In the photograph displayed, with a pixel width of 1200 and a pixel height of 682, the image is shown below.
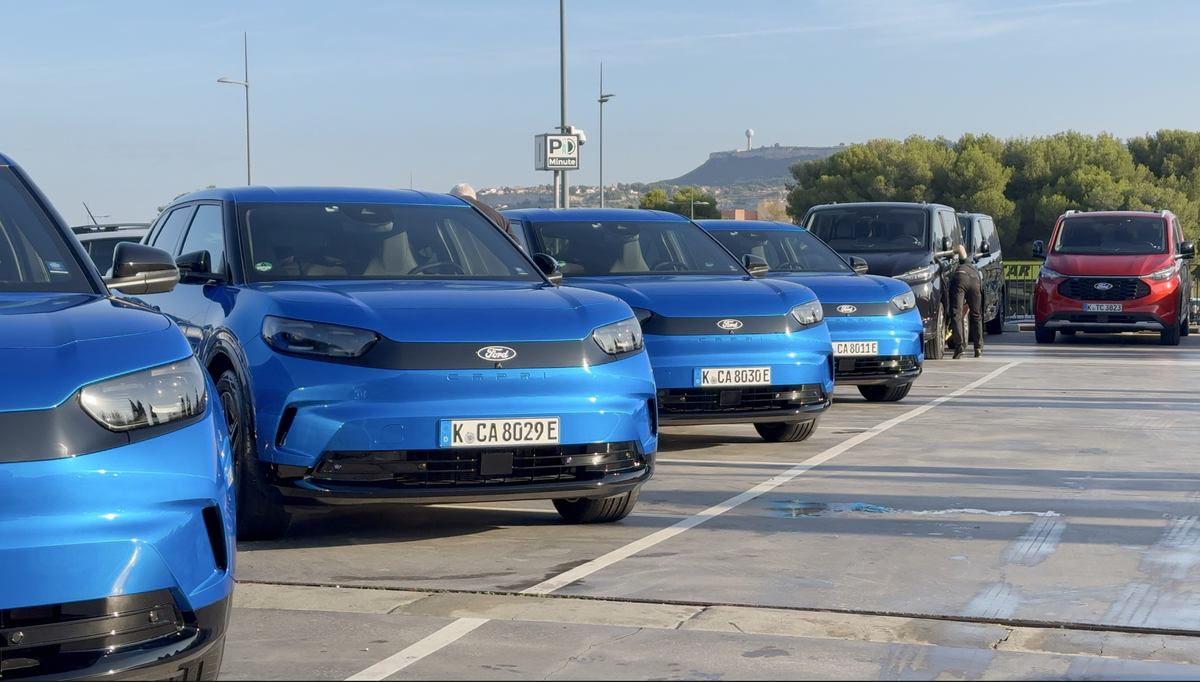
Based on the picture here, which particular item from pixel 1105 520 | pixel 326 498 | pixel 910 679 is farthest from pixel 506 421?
pixel 1105 520

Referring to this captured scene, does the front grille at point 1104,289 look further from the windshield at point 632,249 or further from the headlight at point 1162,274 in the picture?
the windshield at point 632,249

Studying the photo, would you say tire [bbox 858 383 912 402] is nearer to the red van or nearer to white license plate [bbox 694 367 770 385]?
white license plate [bbox 694 367 770 385]

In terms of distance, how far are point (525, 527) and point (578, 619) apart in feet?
5.94

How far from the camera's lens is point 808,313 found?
882cm

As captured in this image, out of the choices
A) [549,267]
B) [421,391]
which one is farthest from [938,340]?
[421,391]

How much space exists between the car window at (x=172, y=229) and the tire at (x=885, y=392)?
6.65 metres

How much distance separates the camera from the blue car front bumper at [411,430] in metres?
5.46

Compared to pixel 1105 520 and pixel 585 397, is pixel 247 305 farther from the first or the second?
pixel 1105 520

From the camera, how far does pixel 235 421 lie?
231 inches

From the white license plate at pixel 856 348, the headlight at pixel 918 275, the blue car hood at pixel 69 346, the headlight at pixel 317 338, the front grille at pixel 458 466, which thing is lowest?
the white license plate at pixel 856 348

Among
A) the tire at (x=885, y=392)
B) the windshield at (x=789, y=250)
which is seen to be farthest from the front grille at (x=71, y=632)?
the windshield at (x=789, y=250)

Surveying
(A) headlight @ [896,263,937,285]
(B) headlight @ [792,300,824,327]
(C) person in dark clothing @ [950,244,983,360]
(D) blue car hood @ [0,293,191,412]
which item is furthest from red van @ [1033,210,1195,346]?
(D) blue car hood @ [0,293,191,412]

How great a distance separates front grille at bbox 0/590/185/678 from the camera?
317cm

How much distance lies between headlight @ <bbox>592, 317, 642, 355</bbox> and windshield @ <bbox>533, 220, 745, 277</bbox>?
3.60 meters
